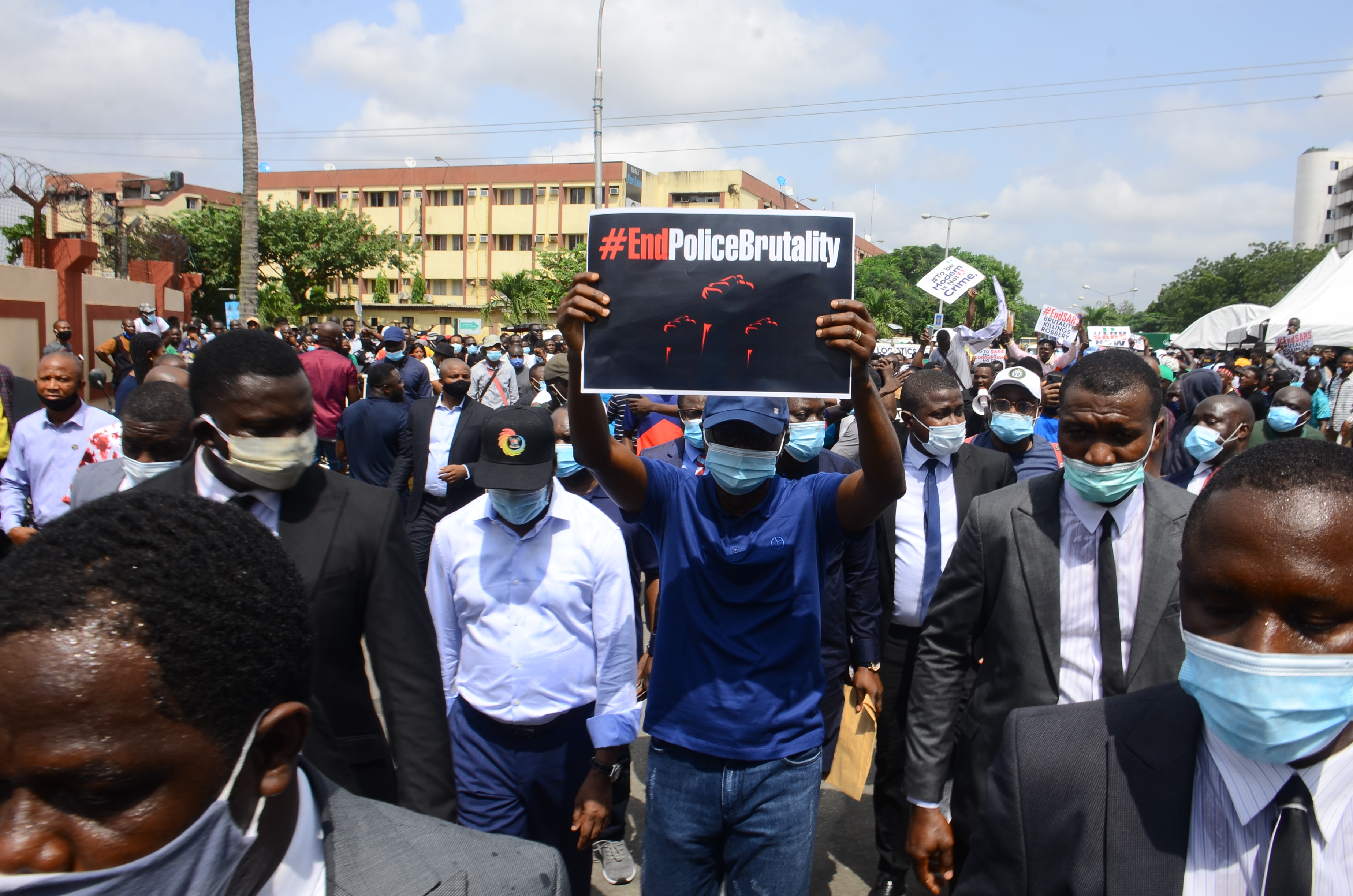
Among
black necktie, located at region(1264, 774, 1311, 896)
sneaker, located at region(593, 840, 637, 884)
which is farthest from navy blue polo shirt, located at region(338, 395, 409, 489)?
black necktie, located at region(1264, 774, 1311, 896)

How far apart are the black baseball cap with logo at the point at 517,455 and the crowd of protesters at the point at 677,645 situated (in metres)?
0.01

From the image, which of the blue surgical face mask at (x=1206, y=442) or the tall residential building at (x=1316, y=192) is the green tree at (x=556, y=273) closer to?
the blue surgical face mask at (x=1206, y=442)

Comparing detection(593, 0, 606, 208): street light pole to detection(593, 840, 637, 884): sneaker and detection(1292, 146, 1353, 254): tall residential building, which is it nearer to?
detection(593, 840, 637, 884): sneaker

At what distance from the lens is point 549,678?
10.3 ft

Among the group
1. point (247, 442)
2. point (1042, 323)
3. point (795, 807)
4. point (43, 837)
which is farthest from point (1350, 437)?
point (43, 837)

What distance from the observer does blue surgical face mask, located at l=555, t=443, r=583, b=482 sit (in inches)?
197

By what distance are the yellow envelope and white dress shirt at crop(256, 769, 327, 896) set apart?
8.56ft

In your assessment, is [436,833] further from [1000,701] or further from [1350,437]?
[1350,437]

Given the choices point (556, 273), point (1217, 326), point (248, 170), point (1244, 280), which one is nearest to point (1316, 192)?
point (1244, 280)

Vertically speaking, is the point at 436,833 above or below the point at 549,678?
above

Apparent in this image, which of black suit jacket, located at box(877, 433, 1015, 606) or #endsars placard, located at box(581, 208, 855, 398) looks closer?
#endsars placard, located at box(581, 208, 855, 398)

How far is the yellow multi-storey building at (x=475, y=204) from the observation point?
2336 inches

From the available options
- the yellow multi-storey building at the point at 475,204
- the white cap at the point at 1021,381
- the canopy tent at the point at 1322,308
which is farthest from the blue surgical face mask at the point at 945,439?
the yellow multi-storey building at the point at 475,204

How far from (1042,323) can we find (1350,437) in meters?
5.90
